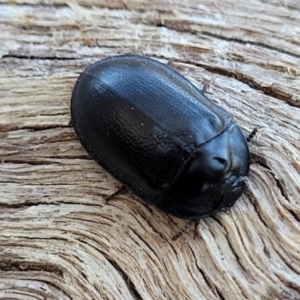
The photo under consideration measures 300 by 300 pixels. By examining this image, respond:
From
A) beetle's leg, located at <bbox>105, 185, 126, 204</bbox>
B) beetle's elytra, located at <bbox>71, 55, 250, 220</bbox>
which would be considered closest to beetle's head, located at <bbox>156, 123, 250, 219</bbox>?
beetle's elytra, located at <bbox>71, 55, 250, 220</bbox>

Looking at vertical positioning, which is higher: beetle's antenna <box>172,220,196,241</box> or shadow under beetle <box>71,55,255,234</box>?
shadow under beetle <box>71,55,255,234</box>

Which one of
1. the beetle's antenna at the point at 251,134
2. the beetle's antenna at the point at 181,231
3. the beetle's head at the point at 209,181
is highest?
the beetle's antenna at the point at 251,134

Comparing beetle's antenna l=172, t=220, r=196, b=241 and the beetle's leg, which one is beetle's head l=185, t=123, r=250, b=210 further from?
the beetle's leg

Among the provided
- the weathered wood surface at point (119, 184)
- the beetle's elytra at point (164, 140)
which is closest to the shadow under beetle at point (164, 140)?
the beetle's elytra at point (164, 140)

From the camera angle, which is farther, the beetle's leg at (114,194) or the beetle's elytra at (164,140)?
the beetle's leg at (114,194)

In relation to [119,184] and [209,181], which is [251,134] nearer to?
[209,181]

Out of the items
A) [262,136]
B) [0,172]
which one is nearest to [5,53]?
[0,172]

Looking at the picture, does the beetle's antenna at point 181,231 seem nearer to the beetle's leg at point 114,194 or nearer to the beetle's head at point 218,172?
the beetle's head at point 218,172

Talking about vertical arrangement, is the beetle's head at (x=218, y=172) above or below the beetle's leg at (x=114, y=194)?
above
